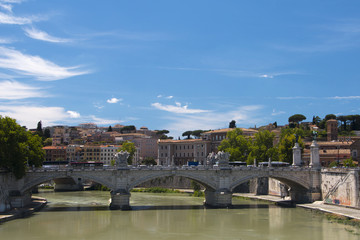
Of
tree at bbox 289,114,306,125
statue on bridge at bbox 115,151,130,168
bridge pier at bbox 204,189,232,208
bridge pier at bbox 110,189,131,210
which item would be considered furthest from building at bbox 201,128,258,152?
bridge pier at bbox 110,189,131,210

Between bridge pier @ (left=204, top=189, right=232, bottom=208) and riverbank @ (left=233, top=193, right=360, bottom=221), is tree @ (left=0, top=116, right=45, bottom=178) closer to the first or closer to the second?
bridge pier @ (left=204, top=189, right=232, bottom=208)

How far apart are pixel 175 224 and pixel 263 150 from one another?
32.3m

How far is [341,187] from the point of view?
41188 millimetres

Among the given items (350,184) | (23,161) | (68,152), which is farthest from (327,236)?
(68,152)

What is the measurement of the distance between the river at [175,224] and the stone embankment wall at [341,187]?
3280 mm

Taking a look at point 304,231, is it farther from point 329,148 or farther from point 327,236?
point 329,148

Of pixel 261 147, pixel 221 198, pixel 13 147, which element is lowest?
pixel 221 198

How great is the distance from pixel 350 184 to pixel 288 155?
2075 cm

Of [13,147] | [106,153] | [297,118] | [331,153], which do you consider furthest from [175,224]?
[297,118]

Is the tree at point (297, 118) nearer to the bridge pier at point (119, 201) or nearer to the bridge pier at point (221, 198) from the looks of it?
the bridge pier at point (221, 198)

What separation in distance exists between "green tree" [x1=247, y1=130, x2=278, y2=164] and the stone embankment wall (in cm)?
1678

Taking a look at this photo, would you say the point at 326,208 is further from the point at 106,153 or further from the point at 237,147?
the point at 106,153

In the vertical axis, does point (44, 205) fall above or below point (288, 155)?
below

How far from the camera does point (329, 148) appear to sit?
74.2m
